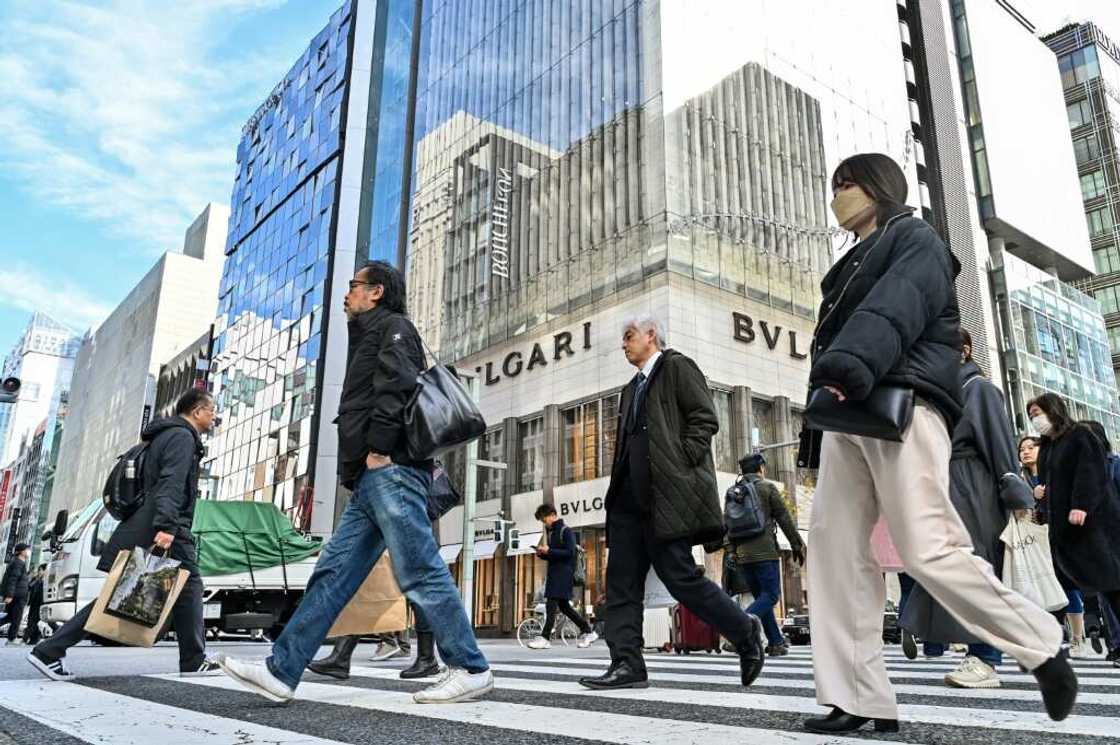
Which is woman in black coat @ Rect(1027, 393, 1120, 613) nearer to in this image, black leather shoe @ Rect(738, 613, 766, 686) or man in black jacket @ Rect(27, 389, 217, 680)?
black leather shoe @ Rect(738, 613, 766, 686)

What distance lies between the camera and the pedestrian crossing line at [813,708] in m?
2.56

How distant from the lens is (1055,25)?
67.4 meters

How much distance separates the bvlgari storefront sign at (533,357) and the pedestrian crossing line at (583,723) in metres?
25.4

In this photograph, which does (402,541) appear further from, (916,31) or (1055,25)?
(1055,25)

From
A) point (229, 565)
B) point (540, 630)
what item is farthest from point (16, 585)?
point (540, 630)

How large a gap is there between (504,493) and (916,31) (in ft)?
131

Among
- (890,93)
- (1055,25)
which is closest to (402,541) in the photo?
(890,93)

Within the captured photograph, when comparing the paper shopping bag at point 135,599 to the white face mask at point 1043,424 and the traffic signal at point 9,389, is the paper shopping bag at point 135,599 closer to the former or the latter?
the white face mask at point 1043,424

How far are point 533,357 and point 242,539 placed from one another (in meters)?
17.5

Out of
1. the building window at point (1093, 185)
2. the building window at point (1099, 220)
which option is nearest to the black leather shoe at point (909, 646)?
the building window at point (1099, 220)

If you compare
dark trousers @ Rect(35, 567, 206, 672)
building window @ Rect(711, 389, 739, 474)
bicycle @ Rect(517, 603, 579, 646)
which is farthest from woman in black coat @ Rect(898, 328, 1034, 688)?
building window @ Rect(711, 389, 739, 474)

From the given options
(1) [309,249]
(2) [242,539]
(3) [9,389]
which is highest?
(1) [309,249]

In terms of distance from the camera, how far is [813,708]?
Answer: 10.4 feet

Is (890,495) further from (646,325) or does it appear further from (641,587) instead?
(646,325)
